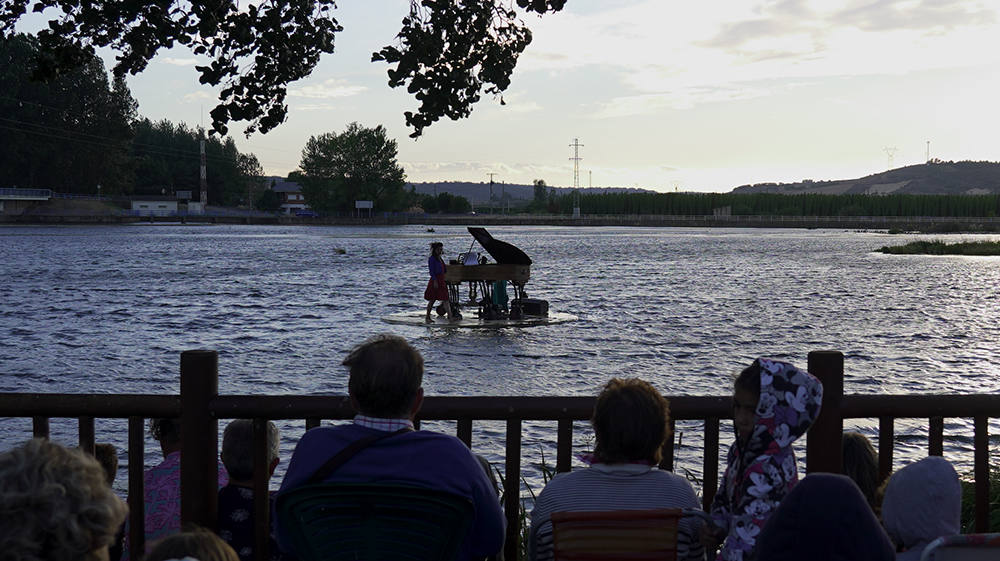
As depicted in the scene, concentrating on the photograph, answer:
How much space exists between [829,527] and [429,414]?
184 centimetres

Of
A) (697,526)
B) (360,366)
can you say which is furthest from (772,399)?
(360,366)

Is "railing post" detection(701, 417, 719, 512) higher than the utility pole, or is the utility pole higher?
the utility pole

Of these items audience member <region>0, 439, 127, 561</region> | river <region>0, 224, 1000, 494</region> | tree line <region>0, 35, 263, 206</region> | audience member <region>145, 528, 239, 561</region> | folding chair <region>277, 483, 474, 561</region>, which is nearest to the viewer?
audience member <region>0, 439, 127, 561</region>

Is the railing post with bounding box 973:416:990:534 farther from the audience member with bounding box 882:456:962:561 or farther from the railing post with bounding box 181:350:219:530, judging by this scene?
the railing post with bounding box 181:350:219:530

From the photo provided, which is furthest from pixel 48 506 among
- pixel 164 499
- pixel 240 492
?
pixel 164 499

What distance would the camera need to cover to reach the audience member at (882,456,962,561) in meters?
3.07

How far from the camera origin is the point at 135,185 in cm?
17038

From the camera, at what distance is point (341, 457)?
125 inches

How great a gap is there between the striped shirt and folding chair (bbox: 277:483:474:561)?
41 centimetres

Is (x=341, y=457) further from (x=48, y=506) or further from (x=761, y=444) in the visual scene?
(x=761, y=444)

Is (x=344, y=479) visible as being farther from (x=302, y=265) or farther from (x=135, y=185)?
(x=135, y=185)

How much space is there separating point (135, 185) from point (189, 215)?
1000 centimetres

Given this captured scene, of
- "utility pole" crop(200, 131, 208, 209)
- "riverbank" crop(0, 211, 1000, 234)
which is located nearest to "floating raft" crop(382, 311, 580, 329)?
"riverbank" crop(0, 211, 1000, 234)

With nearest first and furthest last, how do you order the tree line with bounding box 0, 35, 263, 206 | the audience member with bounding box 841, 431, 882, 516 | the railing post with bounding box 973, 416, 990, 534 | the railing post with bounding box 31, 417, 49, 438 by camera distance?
1. the railing post with bounding box 31, 417, 49, 438
2. the railing post with bounding box 973, 416, 990, 534
3. the audience member with bounding box 841, 431, 882, 516
4. the tree line with bounding box 0, 35, 263, 206
